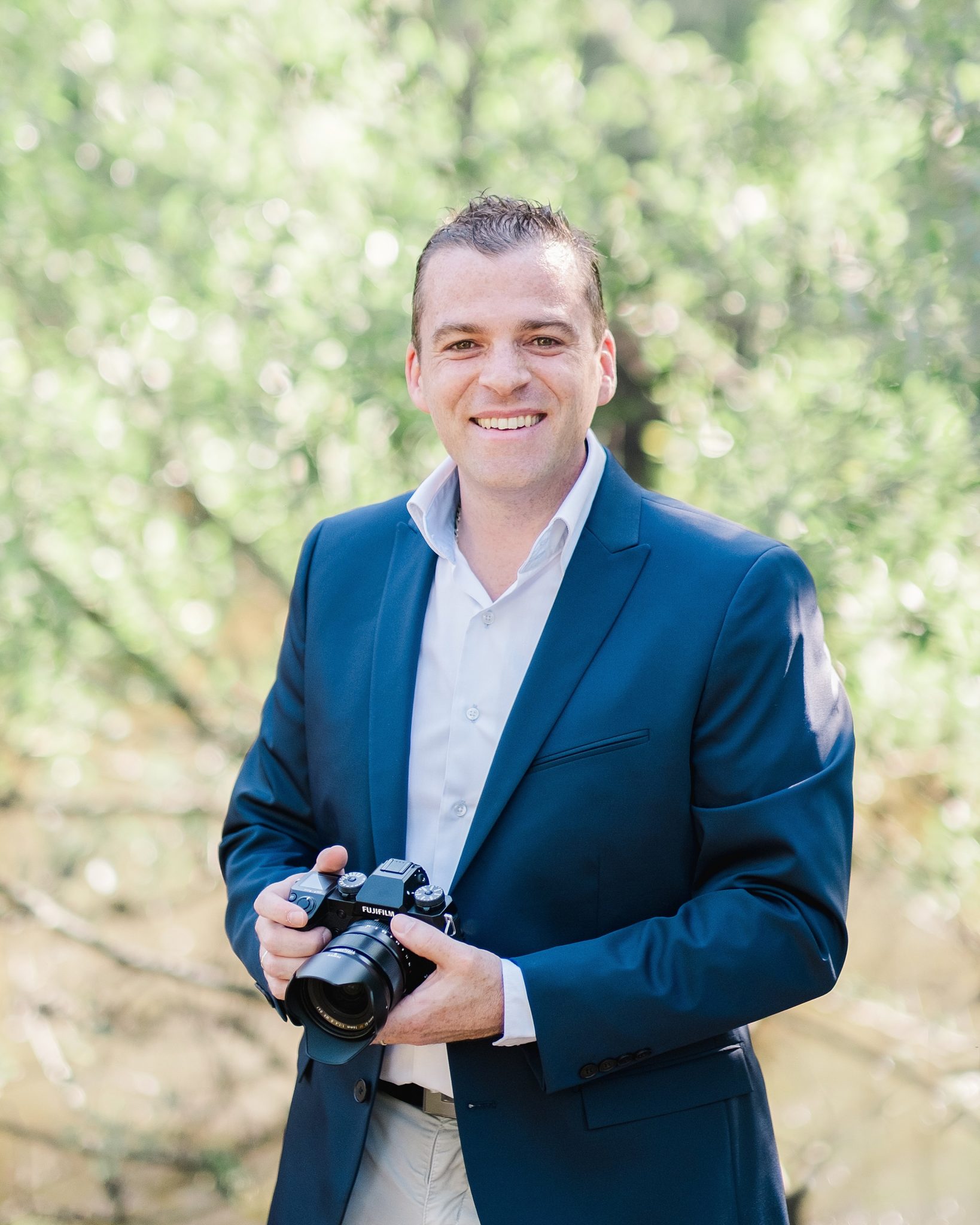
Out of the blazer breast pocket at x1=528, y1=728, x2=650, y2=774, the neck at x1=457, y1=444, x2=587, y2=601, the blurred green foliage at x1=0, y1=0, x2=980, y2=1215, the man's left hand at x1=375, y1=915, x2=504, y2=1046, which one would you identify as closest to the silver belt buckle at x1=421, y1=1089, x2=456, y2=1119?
the man's left hand at x1=375, y1=915, x2=504, y2=1046

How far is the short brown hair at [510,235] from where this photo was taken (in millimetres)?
1826

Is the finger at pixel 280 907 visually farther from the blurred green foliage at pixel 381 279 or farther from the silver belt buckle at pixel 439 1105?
the blurred green foliage at pixel 381 279

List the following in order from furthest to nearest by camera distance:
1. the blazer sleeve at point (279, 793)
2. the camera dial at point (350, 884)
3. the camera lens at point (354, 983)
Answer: the blazer sleeve at point (279, 793), the camera dial at point (350, 884), the camera lens at point (354, 983)

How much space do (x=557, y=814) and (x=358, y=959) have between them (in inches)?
13.8

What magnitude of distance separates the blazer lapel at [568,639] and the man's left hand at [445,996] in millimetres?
166

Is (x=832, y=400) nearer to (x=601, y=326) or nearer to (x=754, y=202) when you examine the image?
(x=754, y=202)

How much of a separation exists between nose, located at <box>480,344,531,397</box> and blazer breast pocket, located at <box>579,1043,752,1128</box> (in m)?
1.04

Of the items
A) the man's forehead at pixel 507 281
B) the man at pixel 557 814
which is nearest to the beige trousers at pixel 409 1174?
the man at pixel 557 814

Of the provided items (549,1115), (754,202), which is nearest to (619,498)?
(549,1115)

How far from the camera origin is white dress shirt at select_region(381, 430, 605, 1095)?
1.74m

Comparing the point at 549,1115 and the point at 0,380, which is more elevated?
the point at 0,380

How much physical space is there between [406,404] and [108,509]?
996 millimetres

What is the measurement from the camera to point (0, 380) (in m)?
3.43

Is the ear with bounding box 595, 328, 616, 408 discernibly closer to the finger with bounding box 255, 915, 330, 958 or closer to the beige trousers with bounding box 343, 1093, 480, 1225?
the finger with bounding box 255, 915, 330, 958
